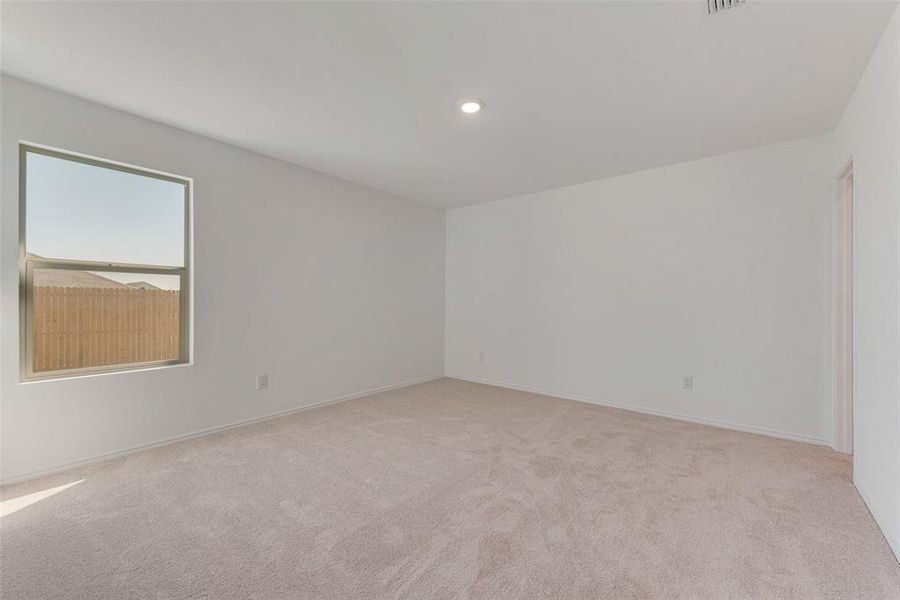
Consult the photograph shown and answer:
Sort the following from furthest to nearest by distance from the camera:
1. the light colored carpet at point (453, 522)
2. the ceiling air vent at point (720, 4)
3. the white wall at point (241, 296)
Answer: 1. the white wall at point (241, 296)
2. the ceiling air vent at point (720, 4)
3. the light colored carpet at point (453, 522)

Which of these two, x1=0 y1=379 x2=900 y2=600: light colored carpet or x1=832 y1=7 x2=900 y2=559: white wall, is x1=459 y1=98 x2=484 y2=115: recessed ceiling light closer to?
x1=832 y1=7 x2=900 y2=559: white wall

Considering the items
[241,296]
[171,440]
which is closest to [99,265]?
[241,296]

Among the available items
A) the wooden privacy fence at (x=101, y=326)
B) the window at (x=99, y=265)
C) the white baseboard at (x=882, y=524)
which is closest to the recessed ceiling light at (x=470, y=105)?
the window at (x=99, y=265)

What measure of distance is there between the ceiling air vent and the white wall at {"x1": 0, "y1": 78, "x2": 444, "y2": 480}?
3.51 m

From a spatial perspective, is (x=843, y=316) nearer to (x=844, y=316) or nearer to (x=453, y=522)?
(x=844, y=316)

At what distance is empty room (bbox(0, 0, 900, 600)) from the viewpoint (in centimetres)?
171

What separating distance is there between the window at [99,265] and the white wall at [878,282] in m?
4.53

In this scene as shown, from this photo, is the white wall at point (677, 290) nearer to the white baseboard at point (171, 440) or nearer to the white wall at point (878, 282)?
the white wall at point (878, 282)

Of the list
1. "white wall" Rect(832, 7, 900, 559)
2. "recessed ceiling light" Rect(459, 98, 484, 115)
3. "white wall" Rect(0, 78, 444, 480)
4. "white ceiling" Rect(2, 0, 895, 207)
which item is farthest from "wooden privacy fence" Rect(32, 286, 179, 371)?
"white wall" Rect(832, 7, 900, 559)

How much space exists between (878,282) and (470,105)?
2534mm

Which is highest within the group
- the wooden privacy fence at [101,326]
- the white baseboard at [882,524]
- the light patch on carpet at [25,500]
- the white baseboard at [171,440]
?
the wooden privacy fence at [101,326]

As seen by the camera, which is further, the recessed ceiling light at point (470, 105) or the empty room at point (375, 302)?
the recessed ceiling light at point (470, 105)

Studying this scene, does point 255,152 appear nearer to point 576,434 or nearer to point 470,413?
point 470,413

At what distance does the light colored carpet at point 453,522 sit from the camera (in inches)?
60.0
